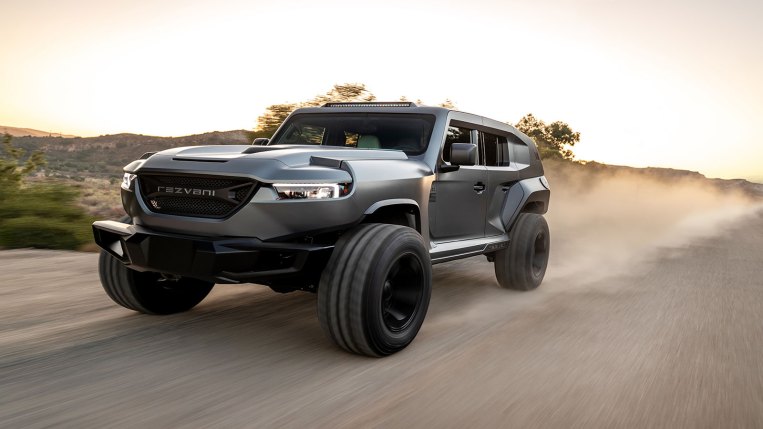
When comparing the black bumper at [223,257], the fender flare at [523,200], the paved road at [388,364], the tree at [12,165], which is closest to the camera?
the paved road at [388,364]

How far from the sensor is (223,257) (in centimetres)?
364

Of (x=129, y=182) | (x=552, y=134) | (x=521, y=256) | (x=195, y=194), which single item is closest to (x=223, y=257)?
(x=195, y=194)

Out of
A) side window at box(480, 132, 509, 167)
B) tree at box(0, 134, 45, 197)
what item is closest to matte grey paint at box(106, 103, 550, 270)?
side window at box(480, 132, 509, 167)

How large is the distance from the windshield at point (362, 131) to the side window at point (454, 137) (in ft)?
0.62

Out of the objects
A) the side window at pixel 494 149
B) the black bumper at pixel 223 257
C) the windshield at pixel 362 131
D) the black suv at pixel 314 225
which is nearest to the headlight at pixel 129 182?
the black suv at pixel 314 225

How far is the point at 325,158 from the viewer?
13.5ft

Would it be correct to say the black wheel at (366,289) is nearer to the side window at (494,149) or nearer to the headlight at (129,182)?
the headlight at (129,182)

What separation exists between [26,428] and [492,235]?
418cm

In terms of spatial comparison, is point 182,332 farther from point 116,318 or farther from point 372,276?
point 372,276

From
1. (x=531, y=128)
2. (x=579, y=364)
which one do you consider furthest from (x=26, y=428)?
(x=531, y=128)

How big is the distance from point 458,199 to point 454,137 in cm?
55

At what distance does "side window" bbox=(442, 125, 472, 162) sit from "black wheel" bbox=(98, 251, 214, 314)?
227 centimetres

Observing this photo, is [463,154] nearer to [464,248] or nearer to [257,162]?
[464,248]

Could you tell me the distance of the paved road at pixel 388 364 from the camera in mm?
3254
